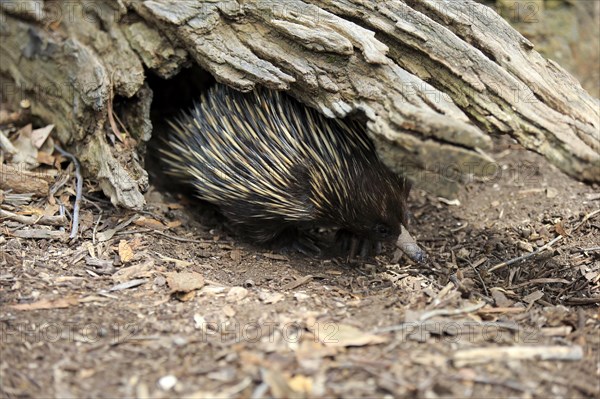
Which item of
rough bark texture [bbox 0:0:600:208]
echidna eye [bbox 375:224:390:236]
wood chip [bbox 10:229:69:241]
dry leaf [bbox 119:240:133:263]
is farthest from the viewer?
echidna eye [bbox 375:224:390:236]

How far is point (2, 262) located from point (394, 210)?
7.94 ft

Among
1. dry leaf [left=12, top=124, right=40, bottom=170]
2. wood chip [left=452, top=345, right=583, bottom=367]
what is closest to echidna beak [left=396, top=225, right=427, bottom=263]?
wood chip [left=452, top=345, right=583, bottom=367]

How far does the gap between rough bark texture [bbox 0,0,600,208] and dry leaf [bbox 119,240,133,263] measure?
30cm

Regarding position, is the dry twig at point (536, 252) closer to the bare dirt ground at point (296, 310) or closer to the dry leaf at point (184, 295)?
the bare dirt ground at point (296, 310)

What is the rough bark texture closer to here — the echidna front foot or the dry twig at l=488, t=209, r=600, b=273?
the dry twig at l=488, t=209, r=600, b=273

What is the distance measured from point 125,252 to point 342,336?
5.54ft

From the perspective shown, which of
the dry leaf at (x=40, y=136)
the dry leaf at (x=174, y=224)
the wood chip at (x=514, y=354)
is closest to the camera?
the wood chip at (x=514, y=354)

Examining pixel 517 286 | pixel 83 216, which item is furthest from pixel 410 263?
pixel 83 216

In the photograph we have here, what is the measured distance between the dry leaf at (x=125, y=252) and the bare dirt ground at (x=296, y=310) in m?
0.01

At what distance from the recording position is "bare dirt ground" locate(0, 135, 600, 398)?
281cm

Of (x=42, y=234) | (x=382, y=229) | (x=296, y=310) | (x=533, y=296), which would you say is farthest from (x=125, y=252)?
(x=533, y=296)

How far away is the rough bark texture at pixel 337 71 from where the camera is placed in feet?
11.5

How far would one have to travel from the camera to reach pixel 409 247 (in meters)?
4.21

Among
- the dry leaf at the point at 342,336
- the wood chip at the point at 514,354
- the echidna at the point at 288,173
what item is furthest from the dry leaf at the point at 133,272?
the wood chip at the point at 514,354
